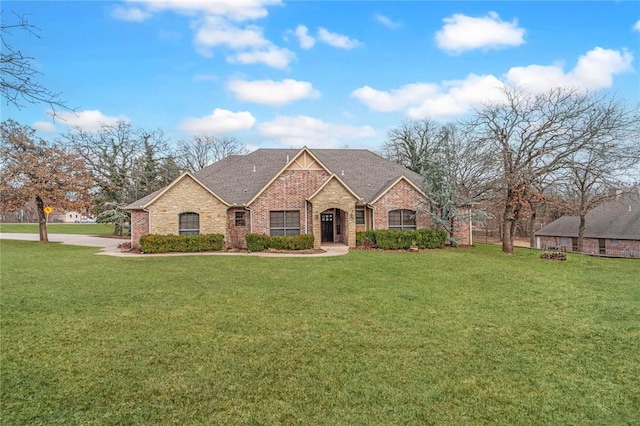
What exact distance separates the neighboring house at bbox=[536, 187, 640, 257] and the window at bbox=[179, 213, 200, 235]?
32.8m

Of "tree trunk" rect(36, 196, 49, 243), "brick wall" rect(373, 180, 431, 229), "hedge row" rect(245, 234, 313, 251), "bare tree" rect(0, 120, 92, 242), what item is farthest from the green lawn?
"tree trunk" rect(36, 196, 49, 243)

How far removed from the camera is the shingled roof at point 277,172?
2245 cm

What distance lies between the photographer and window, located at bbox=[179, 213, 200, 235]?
66.3 ft

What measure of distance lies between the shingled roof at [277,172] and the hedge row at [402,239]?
8.90ft

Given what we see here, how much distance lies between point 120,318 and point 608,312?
34.3 ft

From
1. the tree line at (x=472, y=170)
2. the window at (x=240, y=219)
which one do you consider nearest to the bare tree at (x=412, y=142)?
the tree line at (x=472, y=170)

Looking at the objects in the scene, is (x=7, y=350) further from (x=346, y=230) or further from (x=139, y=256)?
(x=346, y=230)

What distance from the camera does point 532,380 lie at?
483 centimetres

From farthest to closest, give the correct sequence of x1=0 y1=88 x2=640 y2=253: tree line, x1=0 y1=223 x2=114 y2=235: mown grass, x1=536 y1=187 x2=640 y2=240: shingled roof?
x1=0 y1=223 x2=114 y2=235: mown grass
x1=536 y1=187 x2=640 y2=240: shingled roof
x1=0 y1=88 x2=640 y2=253: tree line

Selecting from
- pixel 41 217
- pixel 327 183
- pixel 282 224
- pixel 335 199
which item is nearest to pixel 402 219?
pixel 335 199

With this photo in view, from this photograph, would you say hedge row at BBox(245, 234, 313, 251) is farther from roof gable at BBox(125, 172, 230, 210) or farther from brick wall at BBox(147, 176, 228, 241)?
roof gable at BBox(125, 172, 230, 210)

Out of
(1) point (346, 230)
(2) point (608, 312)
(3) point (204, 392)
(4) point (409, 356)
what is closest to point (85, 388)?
(3) point (204, 392)

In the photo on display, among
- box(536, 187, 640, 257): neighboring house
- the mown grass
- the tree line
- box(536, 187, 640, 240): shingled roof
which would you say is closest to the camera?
the tree line

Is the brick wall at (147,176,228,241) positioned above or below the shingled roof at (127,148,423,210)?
below
